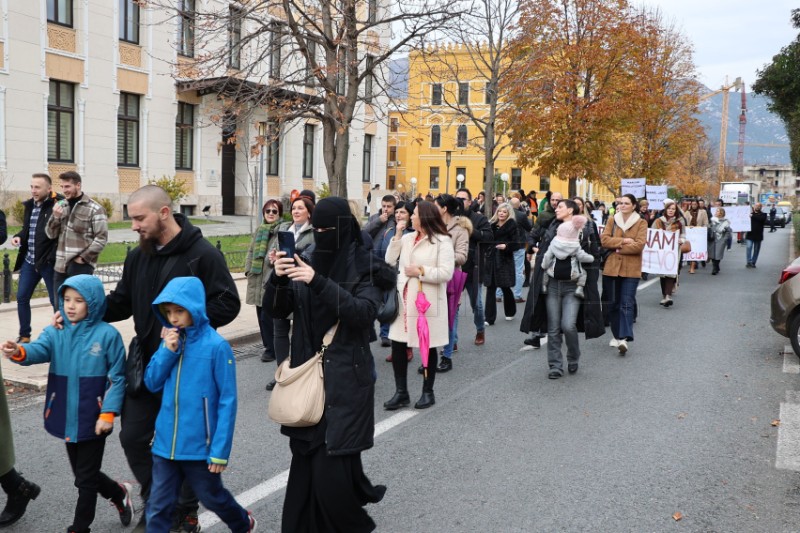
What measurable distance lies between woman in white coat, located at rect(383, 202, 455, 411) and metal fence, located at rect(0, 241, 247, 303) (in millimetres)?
1784

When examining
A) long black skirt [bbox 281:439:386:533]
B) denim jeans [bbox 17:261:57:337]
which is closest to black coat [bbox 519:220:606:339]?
long black skirt [bbox 281:439:386:533]

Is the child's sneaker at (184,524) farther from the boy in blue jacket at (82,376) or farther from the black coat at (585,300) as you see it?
the black coat at (585,300)

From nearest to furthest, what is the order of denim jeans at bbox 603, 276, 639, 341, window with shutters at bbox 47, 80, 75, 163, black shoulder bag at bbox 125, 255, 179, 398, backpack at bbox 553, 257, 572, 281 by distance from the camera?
1. black shoulder bag at bbox 125, 255, 179, 398
2. backpack at bbox 553, 257, 572, 281
3. denim jeans at bbox 603, 276, 639, 341
4. window with shutters at bbox 47, 80, 75, 163

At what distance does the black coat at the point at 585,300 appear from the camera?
26.5ft

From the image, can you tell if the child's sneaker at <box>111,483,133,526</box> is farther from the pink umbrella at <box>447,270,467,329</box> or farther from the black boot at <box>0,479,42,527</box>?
the pink umbrella at <box>447,270,467,329</box>

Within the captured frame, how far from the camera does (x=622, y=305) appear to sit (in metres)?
9.25

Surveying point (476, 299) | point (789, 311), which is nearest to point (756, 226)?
point (789, 311)

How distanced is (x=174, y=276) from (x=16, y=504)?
1662 millimetres

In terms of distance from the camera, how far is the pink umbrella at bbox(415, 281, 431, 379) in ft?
21.5

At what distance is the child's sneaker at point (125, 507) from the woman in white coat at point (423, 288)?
2760 millimetres

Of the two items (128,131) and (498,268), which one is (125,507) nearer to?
(498,268)

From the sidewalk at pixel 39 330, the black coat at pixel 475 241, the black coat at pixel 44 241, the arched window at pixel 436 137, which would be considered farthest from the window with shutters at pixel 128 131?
the arched window at pixel 436 137

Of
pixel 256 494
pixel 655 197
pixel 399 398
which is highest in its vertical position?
pixel 655 197

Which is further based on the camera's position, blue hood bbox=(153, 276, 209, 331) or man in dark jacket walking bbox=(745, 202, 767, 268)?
man in dark jacket walking bbox=(745, 202, 767, 268)
